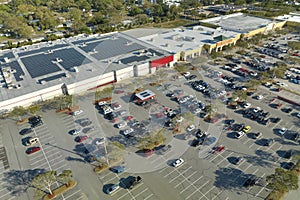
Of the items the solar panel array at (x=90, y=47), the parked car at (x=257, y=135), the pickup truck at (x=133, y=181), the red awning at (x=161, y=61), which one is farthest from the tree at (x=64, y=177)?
the solar panel array at (x=90, y=47)

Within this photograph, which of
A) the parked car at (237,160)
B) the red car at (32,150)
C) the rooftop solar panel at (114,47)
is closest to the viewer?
the parked car at (237,160)

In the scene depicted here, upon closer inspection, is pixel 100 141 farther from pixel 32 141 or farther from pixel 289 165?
pixel 289 165

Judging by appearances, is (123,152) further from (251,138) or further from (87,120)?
(251,138)

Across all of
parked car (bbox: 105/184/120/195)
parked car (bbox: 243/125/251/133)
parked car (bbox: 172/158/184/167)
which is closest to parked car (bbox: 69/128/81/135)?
parked car (bbox: 105/184/120/195)

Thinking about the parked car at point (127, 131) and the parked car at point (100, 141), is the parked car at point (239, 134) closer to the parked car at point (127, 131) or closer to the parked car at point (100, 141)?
the parked car at point (127, 131)

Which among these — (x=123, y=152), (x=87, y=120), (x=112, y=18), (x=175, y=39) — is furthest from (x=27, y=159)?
(x=112, y=18)

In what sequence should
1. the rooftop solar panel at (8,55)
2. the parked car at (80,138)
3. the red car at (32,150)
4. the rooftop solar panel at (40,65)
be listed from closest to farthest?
the red car at (32,150), the parked car at (80,138), the rooftop solar panel at (40,65), the rooftop solar panel at (8,55)

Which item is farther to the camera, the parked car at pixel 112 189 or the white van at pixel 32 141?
the white van at pixel 32 141

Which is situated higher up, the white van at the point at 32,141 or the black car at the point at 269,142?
the white van at the point at 32,141
